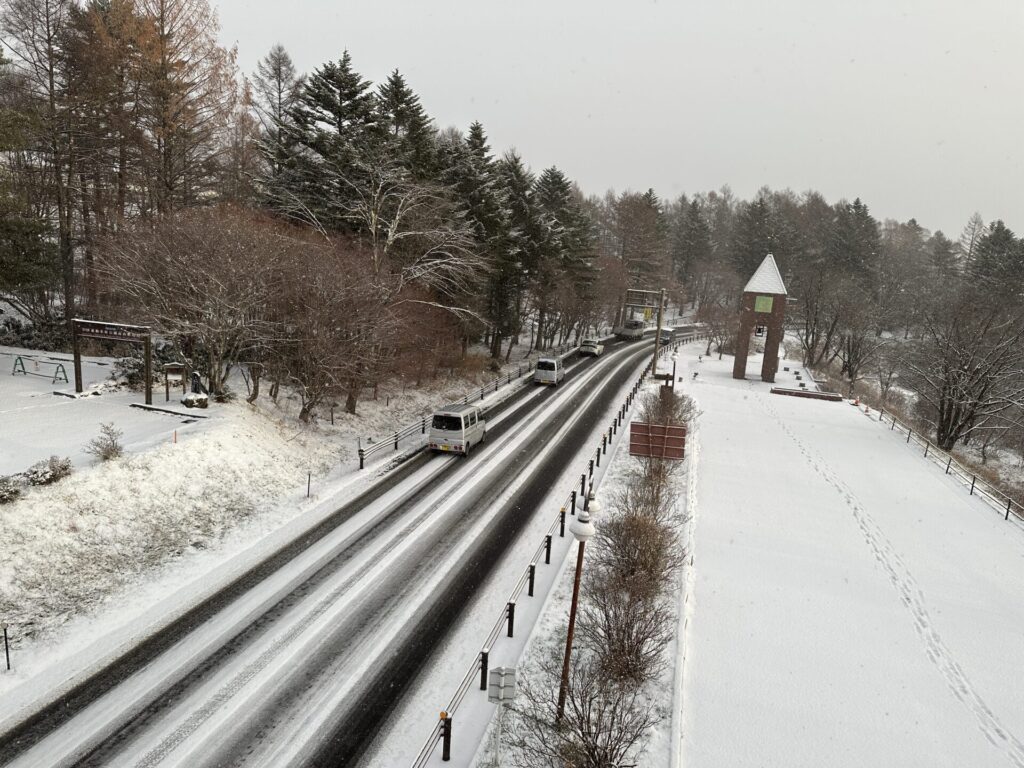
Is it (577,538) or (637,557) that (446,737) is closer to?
(577,538)

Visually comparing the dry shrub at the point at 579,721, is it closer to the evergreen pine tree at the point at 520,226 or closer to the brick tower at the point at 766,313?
the evergreen pine tree at the point at 520,226

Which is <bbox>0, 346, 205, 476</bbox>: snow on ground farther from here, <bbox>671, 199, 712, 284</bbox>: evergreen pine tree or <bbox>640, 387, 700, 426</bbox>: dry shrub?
<bbox>671, 199, 712, 284</bbox>: evergreen pine tree

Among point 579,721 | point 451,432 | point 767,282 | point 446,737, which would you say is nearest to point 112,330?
point 451,432

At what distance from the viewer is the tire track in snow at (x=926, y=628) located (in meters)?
9.20

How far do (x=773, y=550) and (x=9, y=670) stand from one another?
16283mm

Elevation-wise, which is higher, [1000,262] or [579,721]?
[1000,262]

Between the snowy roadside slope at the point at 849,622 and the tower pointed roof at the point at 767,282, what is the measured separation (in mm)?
23135

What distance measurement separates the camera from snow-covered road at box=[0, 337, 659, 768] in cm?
830

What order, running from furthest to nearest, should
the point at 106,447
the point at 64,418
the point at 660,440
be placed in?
the point at 660,440 < the point at 64,418 < the point at 106,447

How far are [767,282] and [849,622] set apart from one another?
36.4 meters

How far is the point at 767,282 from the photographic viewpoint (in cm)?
4388

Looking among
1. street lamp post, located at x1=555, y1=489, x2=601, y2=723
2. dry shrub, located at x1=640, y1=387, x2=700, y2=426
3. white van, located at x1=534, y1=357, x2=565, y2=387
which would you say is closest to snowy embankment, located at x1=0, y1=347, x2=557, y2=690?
street lamp post, located at x1=555, y1=489, x2=601, y2=723

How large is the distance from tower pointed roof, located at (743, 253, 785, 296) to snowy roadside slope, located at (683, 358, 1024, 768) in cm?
2313

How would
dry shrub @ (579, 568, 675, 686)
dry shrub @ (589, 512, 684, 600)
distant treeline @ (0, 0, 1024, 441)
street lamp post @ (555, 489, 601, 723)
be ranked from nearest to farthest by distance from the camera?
street lamp post @ (555, 489, 601, 723) → dry shrub @ (579, 568, 675, 686) → dry shrub @ (589, 512, 684, 600) → distant treeline @ (0, 0, 1024, 441)
